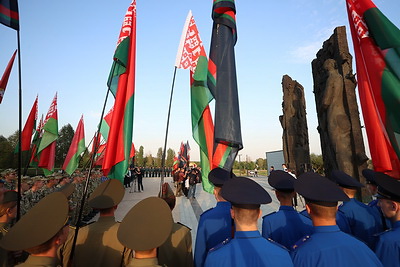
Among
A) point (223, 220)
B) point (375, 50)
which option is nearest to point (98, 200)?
point (223, 220)

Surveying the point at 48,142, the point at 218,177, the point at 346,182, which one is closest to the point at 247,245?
the point at 218,177

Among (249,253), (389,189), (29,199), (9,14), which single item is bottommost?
(29,199)

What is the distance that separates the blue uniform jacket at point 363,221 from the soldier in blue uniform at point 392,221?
59cm

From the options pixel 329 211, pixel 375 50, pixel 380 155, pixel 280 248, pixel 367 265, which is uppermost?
pixel 375 50

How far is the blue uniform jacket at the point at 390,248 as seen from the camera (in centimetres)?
178

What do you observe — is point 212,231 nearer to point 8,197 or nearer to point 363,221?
point 363,221

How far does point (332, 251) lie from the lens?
59.3 inches

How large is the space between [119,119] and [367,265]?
11.3ft

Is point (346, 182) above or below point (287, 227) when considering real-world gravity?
above

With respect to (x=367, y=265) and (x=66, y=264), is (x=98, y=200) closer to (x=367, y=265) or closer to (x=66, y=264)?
(x=66, y=264)

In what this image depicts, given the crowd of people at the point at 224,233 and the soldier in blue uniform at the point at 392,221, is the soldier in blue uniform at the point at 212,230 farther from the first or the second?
the soldier in blue uniform at the point at 392,221

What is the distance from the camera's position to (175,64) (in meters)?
4.14

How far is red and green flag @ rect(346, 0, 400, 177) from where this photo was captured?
2.80 m

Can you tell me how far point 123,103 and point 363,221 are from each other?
368 cm
